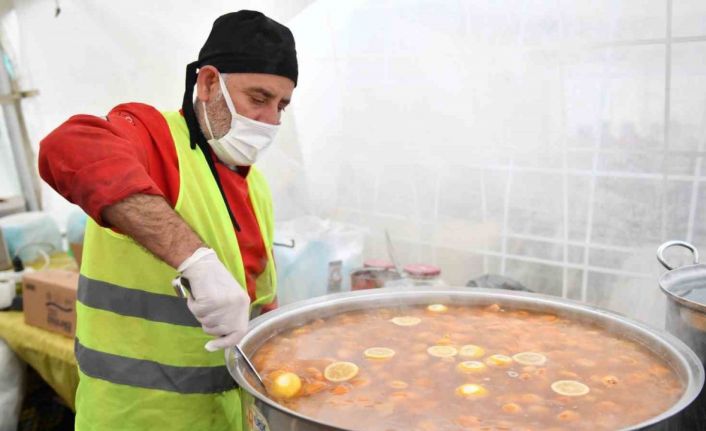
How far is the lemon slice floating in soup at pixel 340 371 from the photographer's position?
1.62 m

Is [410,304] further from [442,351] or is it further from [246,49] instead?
[246,49]

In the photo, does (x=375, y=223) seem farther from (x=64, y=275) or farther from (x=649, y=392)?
(x=649, y=392)

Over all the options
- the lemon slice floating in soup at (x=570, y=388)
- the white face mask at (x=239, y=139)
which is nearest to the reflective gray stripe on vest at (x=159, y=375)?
the white face mask at (x=239, y=139)

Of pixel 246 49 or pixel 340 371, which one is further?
pixel 246 49

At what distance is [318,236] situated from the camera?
3375 mm

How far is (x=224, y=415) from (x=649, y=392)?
1.21 m

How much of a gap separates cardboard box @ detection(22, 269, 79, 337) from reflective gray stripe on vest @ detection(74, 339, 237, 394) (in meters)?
1.64

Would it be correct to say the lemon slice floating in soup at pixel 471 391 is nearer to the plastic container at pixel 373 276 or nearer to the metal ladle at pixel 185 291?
the metal ladle at pixel 185 291

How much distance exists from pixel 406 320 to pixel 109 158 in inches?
42.2

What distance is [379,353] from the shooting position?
178 centimetres

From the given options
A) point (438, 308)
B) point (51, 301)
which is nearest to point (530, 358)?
point (438, 308)

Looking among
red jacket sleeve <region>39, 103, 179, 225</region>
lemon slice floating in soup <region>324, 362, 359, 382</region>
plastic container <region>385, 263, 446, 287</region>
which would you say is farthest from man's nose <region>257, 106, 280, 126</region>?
plastic container <region>385, 263, 446, 287</region>

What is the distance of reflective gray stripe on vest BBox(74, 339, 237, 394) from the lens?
1.81 metres

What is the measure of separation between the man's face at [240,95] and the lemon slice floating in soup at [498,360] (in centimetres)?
104
